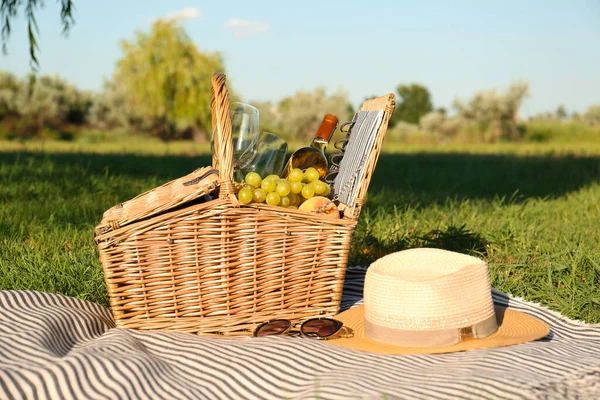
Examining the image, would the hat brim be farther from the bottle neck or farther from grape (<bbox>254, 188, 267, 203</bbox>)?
the bottle neck

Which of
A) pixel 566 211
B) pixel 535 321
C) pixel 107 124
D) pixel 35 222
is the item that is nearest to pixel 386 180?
pixel 566 211

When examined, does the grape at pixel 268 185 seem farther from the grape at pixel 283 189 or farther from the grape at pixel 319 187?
the grape at pixel 319 187

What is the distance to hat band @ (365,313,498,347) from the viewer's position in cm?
240

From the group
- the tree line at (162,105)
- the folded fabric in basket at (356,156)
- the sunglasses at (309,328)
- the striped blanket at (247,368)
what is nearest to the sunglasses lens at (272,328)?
the sunglasses at (309,328)

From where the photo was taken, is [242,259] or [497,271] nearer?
[242,259]

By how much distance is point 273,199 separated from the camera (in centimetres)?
272

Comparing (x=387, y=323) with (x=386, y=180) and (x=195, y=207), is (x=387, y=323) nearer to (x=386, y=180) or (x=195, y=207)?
(x=195, y=207)

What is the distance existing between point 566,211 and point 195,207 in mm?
3719

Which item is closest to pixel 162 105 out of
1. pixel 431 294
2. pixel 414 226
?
pixel 414 226

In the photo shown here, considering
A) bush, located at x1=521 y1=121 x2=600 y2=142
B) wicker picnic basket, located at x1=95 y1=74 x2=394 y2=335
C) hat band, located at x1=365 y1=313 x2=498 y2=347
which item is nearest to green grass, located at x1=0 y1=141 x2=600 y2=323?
wicker picnic basket, located at x1=95 y1=74 x2=394 y2=335

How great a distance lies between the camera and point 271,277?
9.10 ft

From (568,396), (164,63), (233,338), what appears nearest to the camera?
(568,396)

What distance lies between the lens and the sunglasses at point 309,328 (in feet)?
8.68

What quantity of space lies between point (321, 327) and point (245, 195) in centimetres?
60
